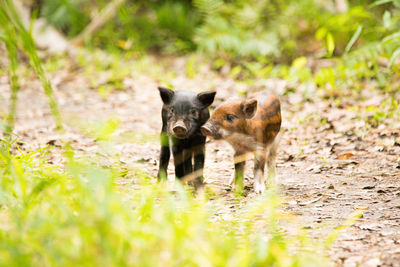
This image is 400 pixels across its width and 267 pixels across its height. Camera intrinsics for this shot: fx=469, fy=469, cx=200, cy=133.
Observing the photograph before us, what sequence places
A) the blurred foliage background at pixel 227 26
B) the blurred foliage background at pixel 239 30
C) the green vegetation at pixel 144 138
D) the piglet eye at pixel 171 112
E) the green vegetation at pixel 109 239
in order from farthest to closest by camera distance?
the blurred foliage background at pixel 227 26 → the blurred foliage background at pixel 239 30 → the piglet eye at pixel 171 112 → the green vegetation at pixel 144 138 → the green vegetation at pixel 109 239

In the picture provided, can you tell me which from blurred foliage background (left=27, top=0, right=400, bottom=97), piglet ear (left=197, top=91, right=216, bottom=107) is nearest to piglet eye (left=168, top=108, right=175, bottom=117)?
piglet ear (left=197, top=91, right=216, bottom=107)

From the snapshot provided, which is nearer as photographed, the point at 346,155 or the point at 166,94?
the point at 166,94

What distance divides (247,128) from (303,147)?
199cm

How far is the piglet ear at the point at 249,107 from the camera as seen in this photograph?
4.38 metres

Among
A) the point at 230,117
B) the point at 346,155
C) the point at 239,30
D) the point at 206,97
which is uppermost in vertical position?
the point at 239,30

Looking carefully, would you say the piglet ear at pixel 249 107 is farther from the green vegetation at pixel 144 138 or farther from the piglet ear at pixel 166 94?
the green vegetation at pixel 144 138

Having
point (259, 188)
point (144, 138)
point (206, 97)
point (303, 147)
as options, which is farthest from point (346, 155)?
point (144, 138)

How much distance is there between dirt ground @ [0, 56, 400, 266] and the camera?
11.5 feet

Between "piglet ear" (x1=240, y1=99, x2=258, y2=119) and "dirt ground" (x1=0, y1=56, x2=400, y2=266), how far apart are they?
789mm

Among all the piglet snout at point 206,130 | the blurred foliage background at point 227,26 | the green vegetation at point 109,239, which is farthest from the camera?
the blurred foliage background at point 227,26

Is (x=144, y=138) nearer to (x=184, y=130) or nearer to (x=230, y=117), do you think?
(x=184, y=130)

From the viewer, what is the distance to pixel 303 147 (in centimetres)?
627

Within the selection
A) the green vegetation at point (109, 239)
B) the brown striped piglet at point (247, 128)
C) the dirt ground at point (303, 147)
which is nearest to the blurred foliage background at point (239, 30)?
the dirt ground at point (303, 147)

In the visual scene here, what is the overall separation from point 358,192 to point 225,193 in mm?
1275
